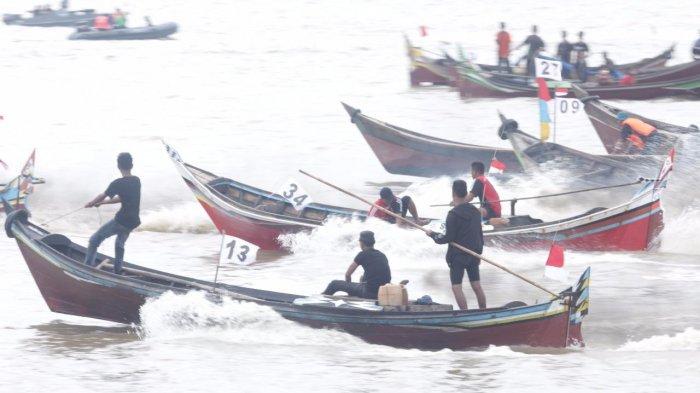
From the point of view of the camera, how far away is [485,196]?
15070mm

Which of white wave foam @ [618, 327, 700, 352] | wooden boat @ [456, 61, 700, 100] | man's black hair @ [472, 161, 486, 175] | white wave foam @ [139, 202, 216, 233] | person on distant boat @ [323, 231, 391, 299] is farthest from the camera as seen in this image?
wooden boat @ [456, 61, 700, 100]

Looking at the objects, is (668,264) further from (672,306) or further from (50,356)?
(50,356)

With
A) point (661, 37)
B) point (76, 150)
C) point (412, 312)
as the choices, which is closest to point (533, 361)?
point (412, 312)

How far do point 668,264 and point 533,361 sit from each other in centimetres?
504

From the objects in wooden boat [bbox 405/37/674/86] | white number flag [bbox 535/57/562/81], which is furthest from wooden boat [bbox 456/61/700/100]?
white number flag [bbox 535/57/562/81]

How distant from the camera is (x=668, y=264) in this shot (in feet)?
51.4

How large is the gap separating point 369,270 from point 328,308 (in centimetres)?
62

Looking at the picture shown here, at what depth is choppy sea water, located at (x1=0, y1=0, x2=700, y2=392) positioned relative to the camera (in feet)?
37.0

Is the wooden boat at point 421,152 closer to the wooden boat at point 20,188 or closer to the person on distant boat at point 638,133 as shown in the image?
the person on distant boat at point 638,133

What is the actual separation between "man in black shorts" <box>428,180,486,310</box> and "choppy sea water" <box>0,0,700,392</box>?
75 cm

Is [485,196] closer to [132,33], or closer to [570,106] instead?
[570,106]

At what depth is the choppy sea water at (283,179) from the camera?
11.3m

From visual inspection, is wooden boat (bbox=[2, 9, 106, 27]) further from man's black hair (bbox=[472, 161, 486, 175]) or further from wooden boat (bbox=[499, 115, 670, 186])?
man's black hair (bbox=[472, 161, 486, 175])

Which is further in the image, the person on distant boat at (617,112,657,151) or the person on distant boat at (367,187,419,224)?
the person on distant boat at (617,112,657,151)
